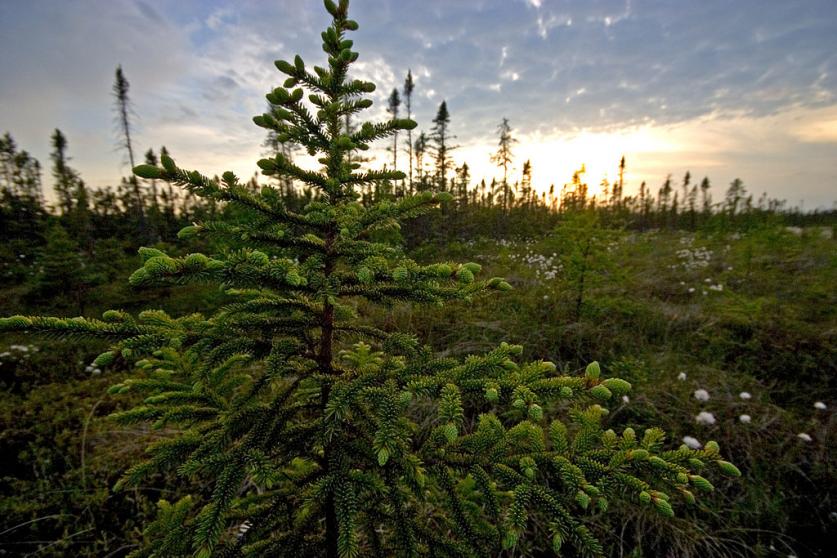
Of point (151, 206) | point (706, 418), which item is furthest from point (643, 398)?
point (151, 206)

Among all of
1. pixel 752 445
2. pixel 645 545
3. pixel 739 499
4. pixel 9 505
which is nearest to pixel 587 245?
pixel 752 445

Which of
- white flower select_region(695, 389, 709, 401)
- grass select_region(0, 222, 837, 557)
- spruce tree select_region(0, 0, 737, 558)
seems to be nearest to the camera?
spruce tree select_region(0, 0, 737, 558)

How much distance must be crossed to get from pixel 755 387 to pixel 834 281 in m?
5.62

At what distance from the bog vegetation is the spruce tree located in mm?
15

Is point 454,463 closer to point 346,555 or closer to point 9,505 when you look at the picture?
point 346,555

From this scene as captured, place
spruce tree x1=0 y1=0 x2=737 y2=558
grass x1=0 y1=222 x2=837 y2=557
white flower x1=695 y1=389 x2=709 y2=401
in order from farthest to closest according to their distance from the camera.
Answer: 1. white flower x1=695 y1=389 x2=709 y2=401
2. grass x1=0 y1=222 x2=837 y2=557
3. spruce tree x1=0 y1=0 x2=737 y2=558

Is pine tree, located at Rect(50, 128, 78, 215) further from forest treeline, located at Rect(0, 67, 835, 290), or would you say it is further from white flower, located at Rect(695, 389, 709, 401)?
white flower, located at Rect(695, 389, 709, 401)

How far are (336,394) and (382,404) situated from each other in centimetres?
26

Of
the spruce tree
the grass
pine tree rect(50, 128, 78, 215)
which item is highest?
pine tree rect(50, 128, 78, 215)

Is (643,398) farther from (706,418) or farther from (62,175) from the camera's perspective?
(62,175)

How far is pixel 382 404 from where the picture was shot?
4.83ft

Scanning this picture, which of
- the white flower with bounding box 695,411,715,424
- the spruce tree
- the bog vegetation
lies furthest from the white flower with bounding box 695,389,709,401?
the spruce tree

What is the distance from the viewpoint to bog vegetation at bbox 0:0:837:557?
1521 mm

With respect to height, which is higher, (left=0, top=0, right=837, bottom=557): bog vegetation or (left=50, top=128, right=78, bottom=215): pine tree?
(left=50, top=128, right=78, bottom=215): pine tree
